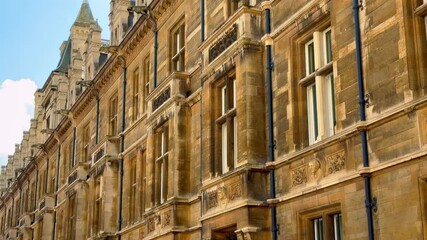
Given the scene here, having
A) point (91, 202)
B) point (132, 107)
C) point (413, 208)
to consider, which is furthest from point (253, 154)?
point (91, 202)

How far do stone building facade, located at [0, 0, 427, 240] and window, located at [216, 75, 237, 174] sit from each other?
3 centimetres

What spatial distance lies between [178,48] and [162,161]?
12.3ft

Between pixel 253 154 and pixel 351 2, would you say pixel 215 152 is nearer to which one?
pixel 253 154

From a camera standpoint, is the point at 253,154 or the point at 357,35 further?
the point at 253,154

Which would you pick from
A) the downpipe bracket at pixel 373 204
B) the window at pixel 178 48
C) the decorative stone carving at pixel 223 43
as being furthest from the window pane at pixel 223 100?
the downpipe bracket at pixel 373 204

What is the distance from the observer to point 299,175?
1379cm

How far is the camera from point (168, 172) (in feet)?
65.4

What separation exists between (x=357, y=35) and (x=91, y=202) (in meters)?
18.1

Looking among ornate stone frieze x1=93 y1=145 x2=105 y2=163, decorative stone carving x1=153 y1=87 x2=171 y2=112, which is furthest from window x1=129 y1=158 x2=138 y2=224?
decorative stone carving x1=153 y1=87 x2=171 y2=112

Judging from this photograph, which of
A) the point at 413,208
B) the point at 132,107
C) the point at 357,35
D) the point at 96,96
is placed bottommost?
the point at 413,208

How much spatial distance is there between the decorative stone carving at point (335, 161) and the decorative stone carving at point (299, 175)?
0.84 metres

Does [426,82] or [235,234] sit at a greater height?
[426,82]

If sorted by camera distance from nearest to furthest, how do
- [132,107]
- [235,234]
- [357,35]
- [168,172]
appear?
[357,35], [235,234], [168,172], [132,107]

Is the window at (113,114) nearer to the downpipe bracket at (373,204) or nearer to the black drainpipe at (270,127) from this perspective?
the black drainpipe at (270,127)
